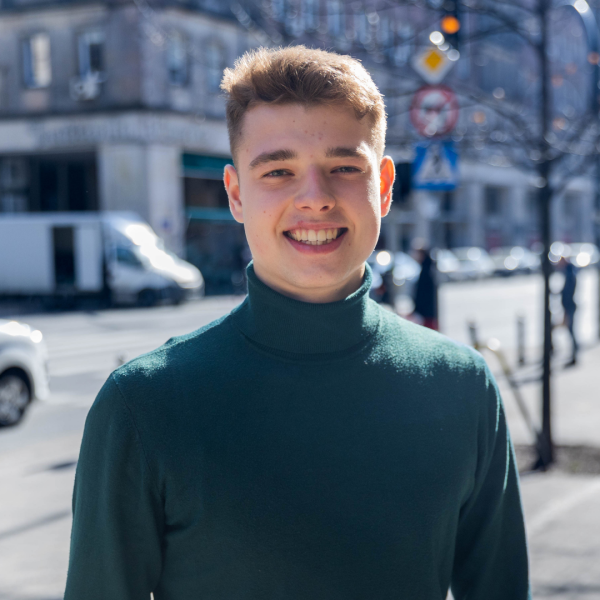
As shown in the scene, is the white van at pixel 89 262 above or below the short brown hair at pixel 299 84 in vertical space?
below

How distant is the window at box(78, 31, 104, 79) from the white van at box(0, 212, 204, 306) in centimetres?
700

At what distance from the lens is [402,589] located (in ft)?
5.15

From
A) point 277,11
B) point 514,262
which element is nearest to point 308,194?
point 277,11

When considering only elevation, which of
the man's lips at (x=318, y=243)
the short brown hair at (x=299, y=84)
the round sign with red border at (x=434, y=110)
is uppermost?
the round sign with red border at (x=434, y=110)

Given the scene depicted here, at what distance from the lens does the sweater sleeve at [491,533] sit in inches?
71.1

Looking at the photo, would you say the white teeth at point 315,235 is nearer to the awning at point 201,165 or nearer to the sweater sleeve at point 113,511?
the sweater sleeve at point 113,511

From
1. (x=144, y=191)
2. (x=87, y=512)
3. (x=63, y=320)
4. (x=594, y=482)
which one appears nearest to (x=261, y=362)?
(x=87, y=512)

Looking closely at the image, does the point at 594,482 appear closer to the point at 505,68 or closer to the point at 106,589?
the point at 106,589

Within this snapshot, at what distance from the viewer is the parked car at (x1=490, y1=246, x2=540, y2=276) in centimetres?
3997

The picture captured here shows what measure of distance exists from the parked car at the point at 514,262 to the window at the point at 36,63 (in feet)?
73.6

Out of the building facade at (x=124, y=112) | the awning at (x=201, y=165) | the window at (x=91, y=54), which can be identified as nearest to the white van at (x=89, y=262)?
the building facade at (x=124, y=112)

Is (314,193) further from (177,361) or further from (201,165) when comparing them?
(201,165)

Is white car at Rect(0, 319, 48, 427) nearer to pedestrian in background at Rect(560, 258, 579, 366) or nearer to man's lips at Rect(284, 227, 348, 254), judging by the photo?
man's lips at Rect(284, 227, 348, 254)

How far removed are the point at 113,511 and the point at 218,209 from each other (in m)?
30.8
